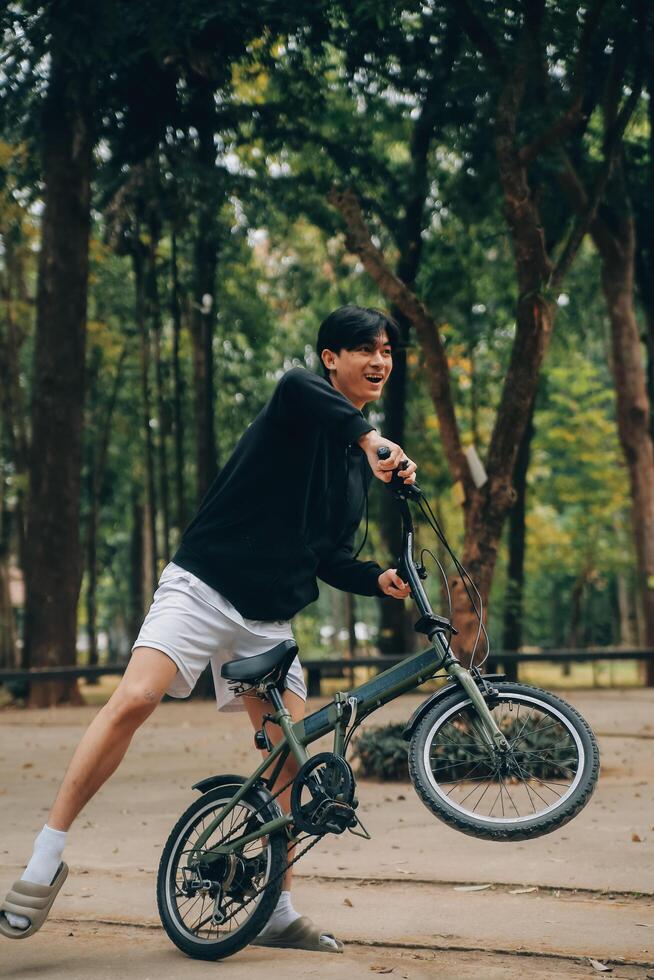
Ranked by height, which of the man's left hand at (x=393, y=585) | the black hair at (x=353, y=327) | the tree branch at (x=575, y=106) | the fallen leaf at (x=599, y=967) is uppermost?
the tree branch at (x=575, y=106)

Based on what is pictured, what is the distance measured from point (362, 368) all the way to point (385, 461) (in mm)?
690

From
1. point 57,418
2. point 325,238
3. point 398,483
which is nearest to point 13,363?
point 325,238

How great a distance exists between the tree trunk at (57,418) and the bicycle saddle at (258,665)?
13.1m

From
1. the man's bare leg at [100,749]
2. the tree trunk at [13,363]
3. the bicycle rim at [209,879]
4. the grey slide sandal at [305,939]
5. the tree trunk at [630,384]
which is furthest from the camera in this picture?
the tree trunk at [13,363]

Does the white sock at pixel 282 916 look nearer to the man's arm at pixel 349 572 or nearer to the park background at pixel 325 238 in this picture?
the man's arm at pixel 349 572

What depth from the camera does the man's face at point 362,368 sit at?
409 cm

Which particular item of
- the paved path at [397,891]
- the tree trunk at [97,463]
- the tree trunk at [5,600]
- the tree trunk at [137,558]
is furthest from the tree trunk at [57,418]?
the tree trunk at [137,558]

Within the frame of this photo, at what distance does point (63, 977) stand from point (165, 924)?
442 mm

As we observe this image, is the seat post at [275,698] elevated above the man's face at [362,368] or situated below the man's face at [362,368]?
below

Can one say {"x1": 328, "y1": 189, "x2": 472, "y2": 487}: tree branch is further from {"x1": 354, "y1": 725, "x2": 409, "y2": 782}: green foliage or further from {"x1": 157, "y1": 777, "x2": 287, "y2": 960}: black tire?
{"x1": 157, "y1": 777, "x2": 287, "y2": 960}: black tire

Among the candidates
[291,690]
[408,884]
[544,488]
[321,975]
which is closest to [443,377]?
[408,884]

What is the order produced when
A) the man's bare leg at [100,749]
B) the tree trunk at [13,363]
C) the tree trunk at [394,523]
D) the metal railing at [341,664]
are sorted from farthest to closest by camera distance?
the tree trunk at [13,363] < the tree trunk at [394,523] < the metal railing at [341,664] < the man's bare leg at [100,749]

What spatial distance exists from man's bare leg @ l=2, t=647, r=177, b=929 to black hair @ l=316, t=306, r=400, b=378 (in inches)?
47.0

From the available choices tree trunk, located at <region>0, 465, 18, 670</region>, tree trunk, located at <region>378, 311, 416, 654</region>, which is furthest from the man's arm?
tree trunk, located at <region>0, 465, 18, 670</region>
